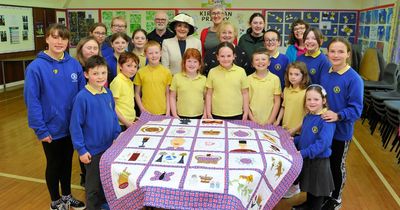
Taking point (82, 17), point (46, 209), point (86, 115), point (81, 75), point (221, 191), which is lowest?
point (46, 209)

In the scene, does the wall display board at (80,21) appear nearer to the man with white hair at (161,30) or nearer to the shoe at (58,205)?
the man with white hair at (161,30)

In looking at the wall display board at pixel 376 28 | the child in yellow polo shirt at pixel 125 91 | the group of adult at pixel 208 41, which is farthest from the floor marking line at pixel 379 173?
the child in yellow polo shirt at pixel 125 91

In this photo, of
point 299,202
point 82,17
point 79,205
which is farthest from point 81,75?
point 82,17

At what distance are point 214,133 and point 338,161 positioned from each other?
3.34ft

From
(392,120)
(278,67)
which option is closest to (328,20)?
(392,120)

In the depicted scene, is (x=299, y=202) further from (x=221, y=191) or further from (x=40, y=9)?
(x=40, y=9)

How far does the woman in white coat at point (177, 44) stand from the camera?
3572 mm

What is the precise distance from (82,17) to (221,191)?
319 inches

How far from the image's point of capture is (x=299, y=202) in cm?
309

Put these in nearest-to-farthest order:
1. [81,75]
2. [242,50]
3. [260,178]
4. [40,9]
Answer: [260,178]
[81,75]
[242,50]
[40,9]

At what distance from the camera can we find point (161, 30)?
13.2ft

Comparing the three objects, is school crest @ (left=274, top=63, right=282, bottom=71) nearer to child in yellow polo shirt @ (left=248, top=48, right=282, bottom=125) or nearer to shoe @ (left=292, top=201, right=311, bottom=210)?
child in yellow polo shirt @ (left=248, top=48, right=282, bottom=125)

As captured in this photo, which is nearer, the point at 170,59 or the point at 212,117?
the point at 212,117

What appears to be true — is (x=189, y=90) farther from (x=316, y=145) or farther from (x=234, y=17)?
(x=234, y=17)
